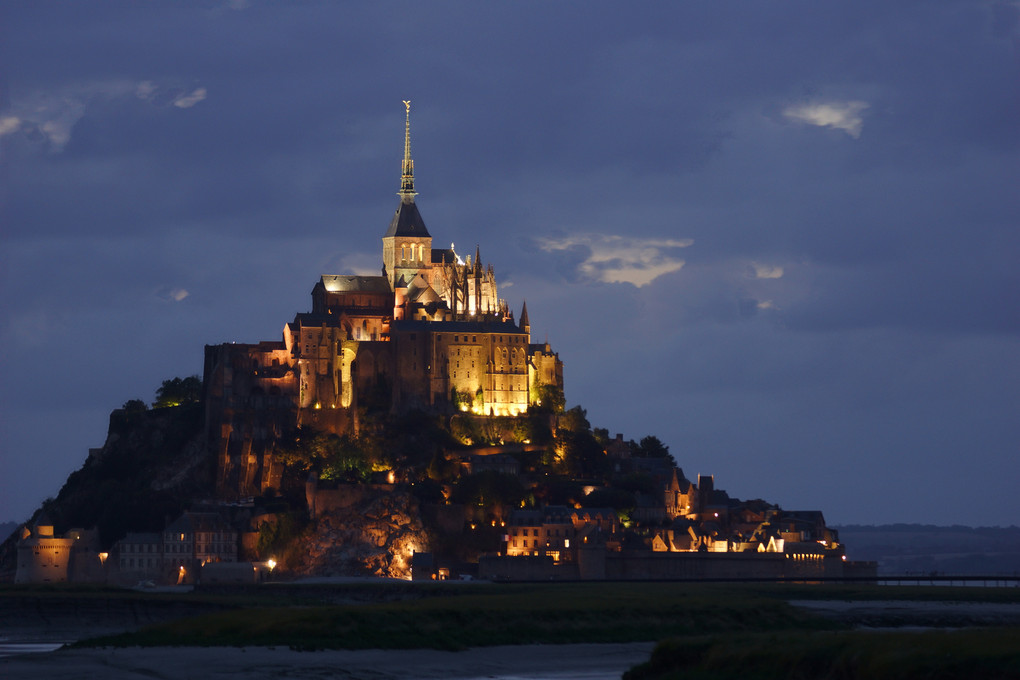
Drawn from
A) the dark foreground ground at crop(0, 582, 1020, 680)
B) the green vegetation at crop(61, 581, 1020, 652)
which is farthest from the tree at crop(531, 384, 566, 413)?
the green vegetation at crop(61, 581, 1020, 652)

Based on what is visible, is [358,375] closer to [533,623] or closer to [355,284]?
[355,284]

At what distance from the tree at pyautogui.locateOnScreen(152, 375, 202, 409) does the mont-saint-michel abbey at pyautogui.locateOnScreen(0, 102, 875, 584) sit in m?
0.32

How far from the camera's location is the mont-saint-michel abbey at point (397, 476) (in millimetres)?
116938

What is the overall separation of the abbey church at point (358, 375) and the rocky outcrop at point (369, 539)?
12829mm

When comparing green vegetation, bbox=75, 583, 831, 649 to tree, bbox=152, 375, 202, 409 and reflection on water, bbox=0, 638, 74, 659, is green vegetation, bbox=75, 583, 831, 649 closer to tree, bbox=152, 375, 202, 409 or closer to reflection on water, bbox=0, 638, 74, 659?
reflection on water, bbox=0, 638, 74, 659

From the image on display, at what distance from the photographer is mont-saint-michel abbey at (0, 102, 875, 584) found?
11694 cm

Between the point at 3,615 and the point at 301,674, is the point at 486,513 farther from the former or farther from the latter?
the point at 301,674

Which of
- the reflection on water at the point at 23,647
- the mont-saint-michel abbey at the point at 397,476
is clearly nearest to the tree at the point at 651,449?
the mont-saint-michel abbey at the point at 397,476

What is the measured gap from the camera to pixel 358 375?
5536 inches

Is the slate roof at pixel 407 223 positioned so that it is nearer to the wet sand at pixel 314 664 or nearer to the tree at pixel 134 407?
the tree at pixel 134 407

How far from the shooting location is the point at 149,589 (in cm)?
10850

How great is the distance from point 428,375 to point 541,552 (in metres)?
27.3

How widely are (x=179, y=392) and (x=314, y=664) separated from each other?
10004cm

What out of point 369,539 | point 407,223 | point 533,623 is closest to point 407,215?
point 407,223
